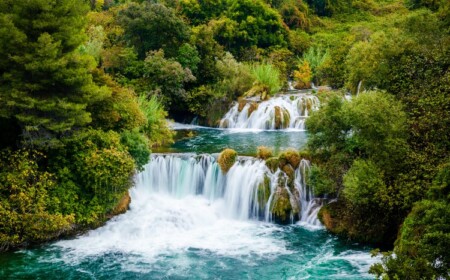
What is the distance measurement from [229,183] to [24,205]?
8.45 m

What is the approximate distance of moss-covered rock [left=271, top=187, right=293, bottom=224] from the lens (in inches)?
744

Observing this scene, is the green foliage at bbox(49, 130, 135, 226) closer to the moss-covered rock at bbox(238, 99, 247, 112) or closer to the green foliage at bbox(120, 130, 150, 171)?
the green foliage at bbox(120, 130, 150, 171)

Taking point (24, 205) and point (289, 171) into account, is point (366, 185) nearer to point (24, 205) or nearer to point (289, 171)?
point (289, 171)

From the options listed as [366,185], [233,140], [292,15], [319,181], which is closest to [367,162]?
[366,185]

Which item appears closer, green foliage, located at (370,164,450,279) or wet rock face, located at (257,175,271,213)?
green foliage, located at (370,164,450,279)

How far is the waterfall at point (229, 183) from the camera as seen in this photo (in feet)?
63.3

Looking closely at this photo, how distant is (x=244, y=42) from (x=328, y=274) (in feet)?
105

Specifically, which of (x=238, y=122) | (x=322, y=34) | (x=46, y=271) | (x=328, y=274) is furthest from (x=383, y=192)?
(x=322, y=34)

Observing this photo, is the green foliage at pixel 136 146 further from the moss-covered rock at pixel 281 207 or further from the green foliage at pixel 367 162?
the green foliage at pixel 367 162

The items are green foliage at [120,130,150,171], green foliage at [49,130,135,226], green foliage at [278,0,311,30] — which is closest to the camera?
green foliage at [49,130,135,226]

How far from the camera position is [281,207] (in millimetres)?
18969

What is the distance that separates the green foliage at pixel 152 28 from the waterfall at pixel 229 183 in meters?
14.5

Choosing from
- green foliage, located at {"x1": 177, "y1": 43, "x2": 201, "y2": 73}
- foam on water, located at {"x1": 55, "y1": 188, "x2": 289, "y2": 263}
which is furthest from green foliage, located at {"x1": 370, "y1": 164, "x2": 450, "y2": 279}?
green foliage, located at {"x1": 177, "y1": 43, "x2": 201, "y2": 73}

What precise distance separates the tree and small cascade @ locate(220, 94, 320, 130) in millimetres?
16094
